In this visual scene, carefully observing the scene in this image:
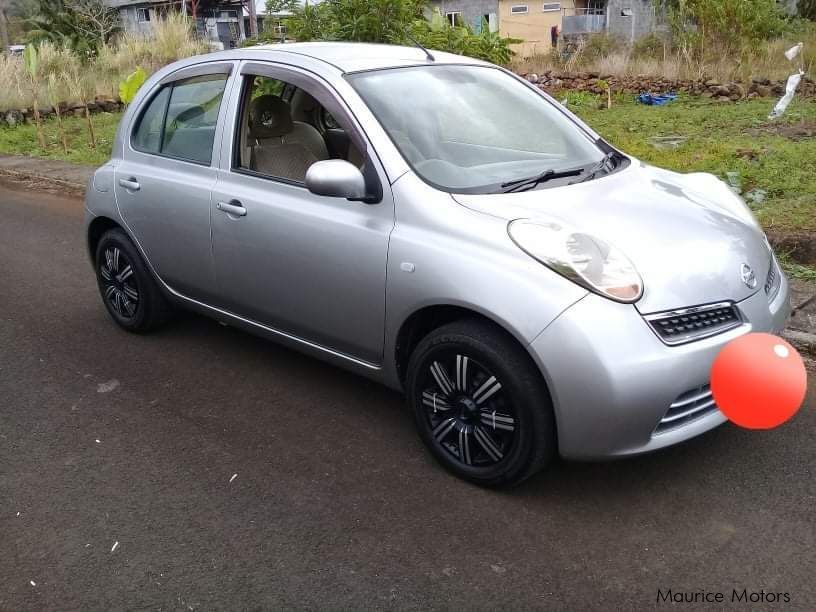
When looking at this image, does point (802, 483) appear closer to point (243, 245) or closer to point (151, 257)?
point (243, 245)

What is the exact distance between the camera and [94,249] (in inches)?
222

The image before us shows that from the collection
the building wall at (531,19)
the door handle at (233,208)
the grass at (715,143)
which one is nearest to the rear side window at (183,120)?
the door handle at (233,208)

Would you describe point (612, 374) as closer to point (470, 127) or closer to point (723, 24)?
point (470, 127)

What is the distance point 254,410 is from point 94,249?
200cm

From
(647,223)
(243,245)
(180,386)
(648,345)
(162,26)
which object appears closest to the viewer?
(648,345)

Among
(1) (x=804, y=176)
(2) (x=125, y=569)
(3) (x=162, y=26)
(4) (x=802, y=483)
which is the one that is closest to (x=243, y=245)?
(2) (x=125, y=569)

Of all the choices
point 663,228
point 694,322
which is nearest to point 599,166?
point 663,228

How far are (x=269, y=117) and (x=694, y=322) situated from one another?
265 centimetres

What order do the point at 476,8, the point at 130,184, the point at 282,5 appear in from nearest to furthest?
the point at 130,184 < the point at 282,5 < the point at 476,8

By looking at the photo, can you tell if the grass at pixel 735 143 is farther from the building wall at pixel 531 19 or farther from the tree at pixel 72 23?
the building wall at pixel 531 19

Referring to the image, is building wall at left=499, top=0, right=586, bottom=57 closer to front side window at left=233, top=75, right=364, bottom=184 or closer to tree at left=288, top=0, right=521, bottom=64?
tree at left=288, top=0, right=521, bottom=64

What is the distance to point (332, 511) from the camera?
3.49 metres

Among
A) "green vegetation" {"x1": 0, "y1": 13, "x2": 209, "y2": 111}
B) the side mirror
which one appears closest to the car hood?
the side mirror

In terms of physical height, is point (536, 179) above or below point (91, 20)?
below
